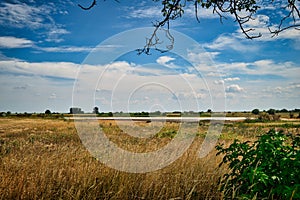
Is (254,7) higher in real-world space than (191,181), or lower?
higher

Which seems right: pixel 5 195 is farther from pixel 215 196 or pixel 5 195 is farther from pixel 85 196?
pixel 215 196

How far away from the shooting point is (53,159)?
5.94 metres

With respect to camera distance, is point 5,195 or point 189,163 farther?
point 189,163

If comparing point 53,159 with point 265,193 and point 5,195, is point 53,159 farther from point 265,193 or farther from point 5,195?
point 265,193

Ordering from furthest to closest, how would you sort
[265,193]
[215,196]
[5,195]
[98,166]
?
[98,166], [215,196], [5,195], [265,193]

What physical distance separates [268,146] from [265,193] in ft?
1.96

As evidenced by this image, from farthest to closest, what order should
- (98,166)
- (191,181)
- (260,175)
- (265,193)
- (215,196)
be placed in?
(98,166)
(191,181)
(215,196)
(265,193)
(260,175)

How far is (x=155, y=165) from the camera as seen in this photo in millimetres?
5812

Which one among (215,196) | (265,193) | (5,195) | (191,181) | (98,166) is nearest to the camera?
(265,193)

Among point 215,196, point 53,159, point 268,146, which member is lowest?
point 215,196

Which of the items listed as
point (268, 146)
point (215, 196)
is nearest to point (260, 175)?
point (268, 146)

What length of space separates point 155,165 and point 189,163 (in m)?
0.73

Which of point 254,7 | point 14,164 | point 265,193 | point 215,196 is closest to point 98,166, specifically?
point 14,164

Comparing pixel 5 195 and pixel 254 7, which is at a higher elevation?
pixel 254 7
